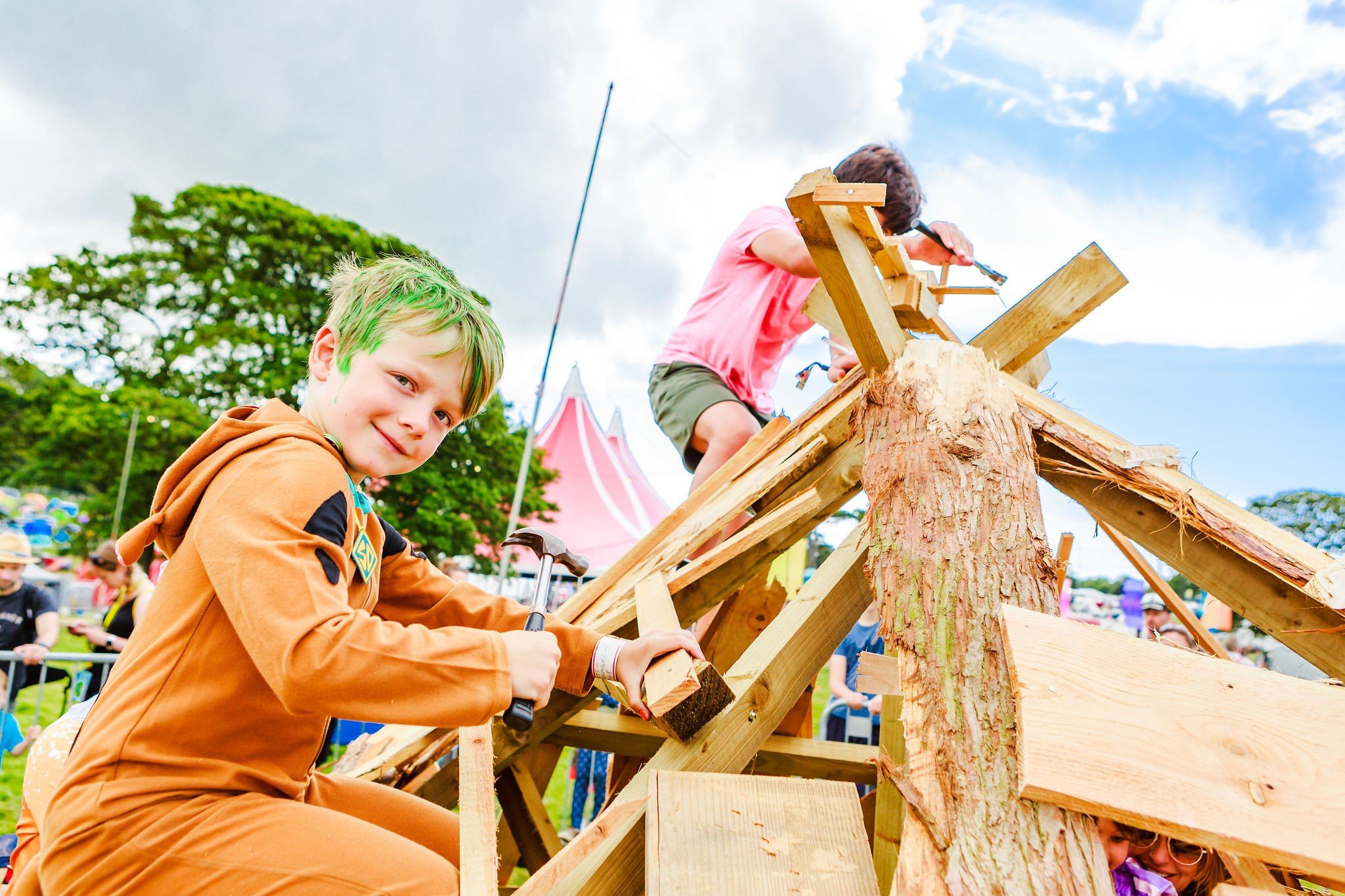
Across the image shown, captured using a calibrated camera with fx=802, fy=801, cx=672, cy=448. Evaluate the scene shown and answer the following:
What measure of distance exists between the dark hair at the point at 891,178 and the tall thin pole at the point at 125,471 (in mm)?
14873

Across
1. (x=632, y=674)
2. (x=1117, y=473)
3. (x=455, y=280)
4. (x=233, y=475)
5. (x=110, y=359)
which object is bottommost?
(x=632, y=674)

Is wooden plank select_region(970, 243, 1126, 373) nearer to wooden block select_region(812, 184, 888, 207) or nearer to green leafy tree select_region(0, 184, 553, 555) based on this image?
wooden block select_region(812, 184, 888, 207)

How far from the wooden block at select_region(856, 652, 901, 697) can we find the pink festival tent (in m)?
11.2

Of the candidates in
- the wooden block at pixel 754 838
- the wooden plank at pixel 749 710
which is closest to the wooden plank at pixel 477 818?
the wooden plank at pixel 749 710

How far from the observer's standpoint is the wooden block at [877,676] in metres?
2.40

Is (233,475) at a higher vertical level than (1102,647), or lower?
higher

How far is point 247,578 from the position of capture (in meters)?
1.18

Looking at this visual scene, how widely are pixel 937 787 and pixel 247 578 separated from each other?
1129 millimetres

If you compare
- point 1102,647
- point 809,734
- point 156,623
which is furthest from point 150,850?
point 809,734

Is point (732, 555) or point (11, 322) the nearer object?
point (732, 555)

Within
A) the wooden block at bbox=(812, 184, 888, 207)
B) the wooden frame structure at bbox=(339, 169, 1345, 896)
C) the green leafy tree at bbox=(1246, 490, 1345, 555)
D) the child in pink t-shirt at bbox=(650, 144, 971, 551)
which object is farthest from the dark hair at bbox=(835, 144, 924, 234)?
the green leafy tree at bbox=(1246, 490, 1345, 555)

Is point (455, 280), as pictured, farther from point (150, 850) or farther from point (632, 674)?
point (150, 850)

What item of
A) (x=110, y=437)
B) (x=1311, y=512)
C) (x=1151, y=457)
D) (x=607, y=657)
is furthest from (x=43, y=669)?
(x=1311, y=512)

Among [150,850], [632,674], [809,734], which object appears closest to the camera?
[150,850]
